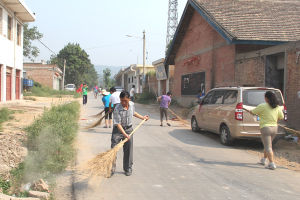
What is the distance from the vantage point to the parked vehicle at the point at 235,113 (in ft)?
26.1

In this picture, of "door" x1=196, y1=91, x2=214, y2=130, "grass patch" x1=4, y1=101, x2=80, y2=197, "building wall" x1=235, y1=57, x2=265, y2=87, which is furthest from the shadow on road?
"building wall" x1=235, y1=57, x2=265, y2=87

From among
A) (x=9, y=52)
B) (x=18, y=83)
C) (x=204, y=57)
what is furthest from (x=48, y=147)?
(x=18, y=83)

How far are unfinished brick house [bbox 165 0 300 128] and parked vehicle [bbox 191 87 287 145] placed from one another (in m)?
3.28

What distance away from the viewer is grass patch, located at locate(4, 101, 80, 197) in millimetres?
5238

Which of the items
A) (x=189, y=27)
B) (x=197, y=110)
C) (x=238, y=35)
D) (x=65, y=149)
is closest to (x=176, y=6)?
(x=189, y=27)

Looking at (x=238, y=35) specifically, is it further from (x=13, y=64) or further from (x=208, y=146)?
(x=13, y=64)

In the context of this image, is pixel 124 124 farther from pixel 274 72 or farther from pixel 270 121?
pixel 274 72

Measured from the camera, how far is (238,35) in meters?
14.2

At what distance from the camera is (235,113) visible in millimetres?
8055

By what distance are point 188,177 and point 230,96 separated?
392 cm

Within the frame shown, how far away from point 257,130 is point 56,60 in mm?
64272

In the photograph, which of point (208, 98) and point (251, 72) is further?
point (251, 72)

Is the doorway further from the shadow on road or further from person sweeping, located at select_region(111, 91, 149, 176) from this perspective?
person sweeping, located at select_region(111, 91, 149, 176)

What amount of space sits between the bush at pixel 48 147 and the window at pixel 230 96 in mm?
4527
